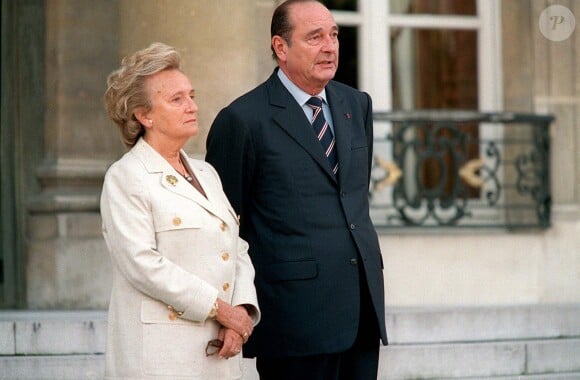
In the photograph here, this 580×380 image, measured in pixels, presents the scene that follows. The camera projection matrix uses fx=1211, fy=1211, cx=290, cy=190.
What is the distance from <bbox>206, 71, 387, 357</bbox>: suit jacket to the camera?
4.01 meters

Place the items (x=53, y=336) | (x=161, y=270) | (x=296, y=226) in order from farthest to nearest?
(x=53, y=336) → (x=296, y=226) → (x=161, y=270)

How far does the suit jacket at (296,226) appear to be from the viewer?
13.2ft

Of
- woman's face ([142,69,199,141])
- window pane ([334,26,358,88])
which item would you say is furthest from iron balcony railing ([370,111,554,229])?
woman's face ([142,69,199,141])

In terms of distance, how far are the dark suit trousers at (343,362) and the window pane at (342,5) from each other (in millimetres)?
4667

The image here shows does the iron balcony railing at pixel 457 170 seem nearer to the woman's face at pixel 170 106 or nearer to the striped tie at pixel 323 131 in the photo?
the striped tie at pixel 323 131

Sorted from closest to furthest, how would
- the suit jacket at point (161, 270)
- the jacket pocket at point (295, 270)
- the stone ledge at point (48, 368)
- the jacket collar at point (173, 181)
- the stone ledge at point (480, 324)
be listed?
the suit jacket at point (161, 270) → the jacket collar at point (173, 181) → the jacket pocket at point (295, 270) → the stone ledge at point (48, 368) → the stone ledge at point (480, 324)

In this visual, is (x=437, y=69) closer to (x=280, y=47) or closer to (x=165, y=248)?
(x=280, y=47)

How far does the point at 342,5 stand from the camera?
8.51 metres

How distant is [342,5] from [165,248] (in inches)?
202

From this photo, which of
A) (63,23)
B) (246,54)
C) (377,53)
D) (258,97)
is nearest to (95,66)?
(63,23)

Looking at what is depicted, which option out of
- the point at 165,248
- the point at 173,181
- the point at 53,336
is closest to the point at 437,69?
the point at 53,336

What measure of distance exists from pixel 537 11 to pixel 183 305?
5.46 metres

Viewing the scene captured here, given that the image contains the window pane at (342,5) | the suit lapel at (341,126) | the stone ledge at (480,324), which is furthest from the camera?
the window pane at (342,5)

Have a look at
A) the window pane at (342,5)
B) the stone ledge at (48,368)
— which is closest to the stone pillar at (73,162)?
the stone ledge at (48,368)
